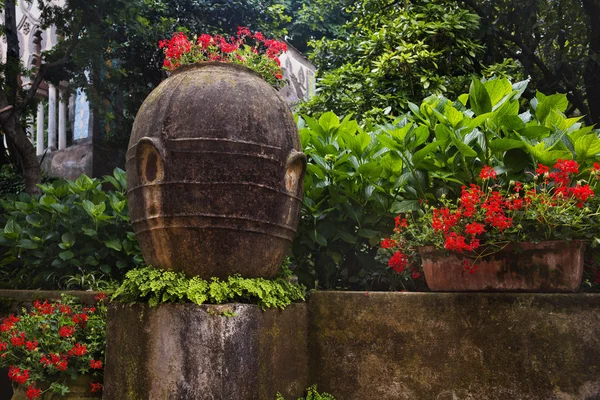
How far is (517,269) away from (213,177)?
1522mm

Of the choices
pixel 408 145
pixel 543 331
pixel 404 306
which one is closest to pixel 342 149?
pixel 408 145

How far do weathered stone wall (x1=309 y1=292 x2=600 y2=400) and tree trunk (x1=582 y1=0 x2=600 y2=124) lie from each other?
5.37 m

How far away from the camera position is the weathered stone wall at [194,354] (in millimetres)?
2498

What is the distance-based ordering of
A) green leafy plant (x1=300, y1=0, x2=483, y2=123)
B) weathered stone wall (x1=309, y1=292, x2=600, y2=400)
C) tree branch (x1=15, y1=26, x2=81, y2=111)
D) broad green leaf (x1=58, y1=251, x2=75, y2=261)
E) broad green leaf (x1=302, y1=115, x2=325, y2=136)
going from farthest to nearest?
tree branch (x1=15, y1=26, x2=81, y2=111)
green leafy plant (x1=300, y1=0, x2=483, y2=123)
broad green leaf (x1=58, y1=251, x2=75, y2=261)
broad green leaf (x1=302, y1=115, x2=325, y2=136)
weathered stone wall (x1=309, y1=292, x2=600, y2=400)

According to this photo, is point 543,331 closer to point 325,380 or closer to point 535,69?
point 325,380

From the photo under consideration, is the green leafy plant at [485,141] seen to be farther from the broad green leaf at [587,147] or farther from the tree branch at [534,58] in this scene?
the tree branch at [534,58]

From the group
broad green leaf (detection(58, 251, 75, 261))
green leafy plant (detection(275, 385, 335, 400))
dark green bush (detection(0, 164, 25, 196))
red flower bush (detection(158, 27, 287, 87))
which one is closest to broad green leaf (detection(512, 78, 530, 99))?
red flower bush (detection(158, 27, 287, 87))

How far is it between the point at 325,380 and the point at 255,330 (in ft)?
1.90

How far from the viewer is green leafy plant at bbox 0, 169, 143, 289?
4301mm

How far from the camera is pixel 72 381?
3164 millimetres

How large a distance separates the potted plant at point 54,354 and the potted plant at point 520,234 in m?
2.01

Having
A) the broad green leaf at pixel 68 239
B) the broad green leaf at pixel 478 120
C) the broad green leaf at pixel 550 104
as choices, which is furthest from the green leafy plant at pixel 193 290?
the broad green leaf at pixel 550 104

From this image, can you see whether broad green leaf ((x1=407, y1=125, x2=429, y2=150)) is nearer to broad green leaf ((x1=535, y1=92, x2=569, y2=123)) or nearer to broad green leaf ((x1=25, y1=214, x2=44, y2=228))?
broad green leaf ((x1=535, y1=92, x2=569, y2=123))

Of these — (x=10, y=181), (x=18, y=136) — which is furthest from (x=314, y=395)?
(x=10, y=181)
